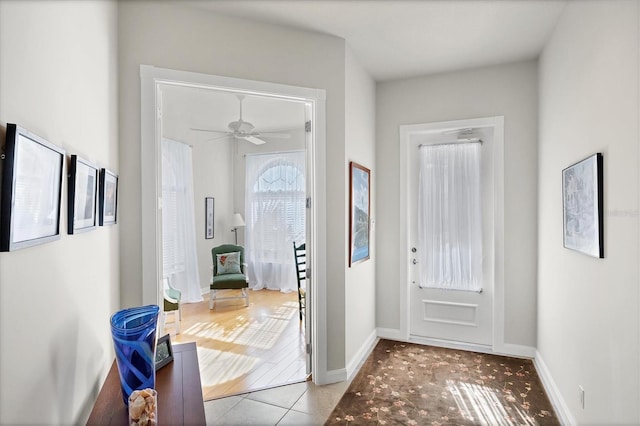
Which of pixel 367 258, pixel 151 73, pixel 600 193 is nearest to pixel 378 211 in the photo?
pixel 367 258

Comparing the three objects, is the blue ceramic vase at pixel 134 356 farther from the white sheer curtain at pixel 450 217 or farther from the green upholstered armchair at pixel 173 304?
the white sheer curtain at pixel 450 217

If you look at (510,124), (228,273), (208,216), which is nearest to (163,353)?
(510,124)

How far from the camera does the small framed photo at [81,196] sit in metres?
1.31

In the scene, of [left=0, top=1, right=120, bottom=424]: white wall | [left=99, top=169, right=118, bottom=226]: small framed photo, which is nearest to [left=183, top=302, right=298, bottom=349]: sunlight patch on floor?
[left=0, top=1, right=120, bottom=424]: white wall

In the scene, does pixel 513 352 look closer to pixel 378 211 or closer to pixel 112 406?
pixel 378 211

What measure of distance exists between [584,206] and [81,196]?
2564 mm

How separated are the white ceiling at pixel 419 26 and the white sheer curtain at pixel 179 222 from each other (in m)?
2.39

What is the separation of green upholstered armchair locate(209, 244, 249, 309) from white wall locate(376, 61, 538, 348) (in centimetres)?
238

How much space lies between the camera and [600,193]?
1801 mm

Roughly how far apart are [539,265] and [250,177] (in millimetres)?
4662

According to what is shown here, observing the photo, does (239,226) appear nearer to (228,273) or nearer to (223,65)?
(228,273)

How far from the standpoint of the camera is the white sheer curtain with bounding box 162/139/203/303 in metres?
5.16

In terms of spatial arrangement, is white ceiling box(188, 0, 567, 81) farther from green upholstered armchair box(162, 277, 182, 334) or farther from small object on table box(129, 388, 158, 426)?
green upholstered armchair box(162, 277, 182, 334)

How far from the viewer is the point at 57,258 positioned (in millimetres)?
1230
